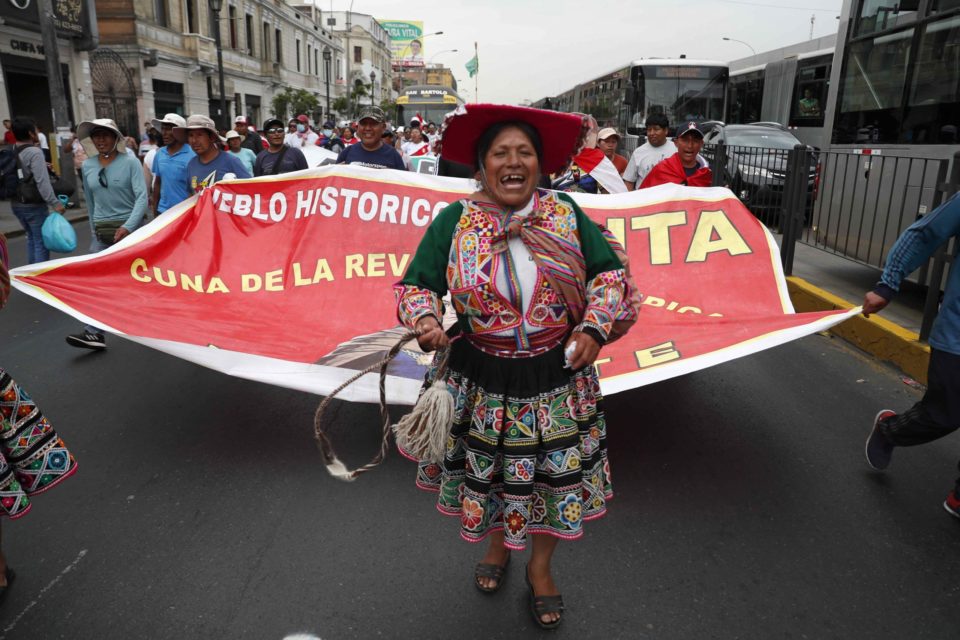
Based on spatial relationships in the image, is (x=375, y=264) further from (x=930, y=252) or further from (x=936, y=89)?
(x=936, y=89)

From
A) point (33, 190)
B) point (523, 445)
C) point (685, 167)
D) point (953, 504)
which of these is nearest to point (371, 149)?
point (685, 167)

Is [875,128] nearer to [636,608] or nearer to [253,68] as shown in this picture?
[636,608]

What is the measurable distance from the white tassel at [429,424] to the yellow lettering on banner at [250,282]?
304 centimetres

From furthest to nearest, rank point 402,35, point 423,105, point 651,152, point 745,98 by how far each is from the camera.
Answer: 1. point 402,35
2. point 423,105
3. point 745,98
4. point 651,152

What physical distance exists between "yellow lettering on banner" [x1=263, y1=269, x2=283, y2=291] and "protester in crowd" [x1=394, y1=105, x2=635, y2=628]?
111 inches

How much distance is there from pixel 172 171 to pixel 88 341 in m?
1.73

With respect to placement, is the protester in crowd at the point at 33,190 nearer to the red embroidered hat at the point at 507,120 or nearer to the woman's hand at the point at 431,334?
the red embroidered hat at the point at 507,120

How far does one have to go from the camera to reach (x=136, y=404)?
4848 mm

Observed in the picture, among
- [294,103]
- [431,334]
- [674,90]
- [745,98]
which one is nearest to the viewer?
[431,334]

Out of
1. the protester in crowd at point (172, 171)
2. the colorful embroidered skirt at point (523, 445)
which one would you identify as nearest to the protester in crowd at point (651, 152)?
the protester in crowd at point (172, 171)

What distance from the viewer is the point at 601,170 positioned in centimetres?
669

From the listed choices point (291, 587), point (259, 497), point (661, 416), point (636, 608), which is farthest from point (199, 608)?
point (661, 416)

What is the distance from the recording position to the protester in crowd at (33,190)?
7.48 m

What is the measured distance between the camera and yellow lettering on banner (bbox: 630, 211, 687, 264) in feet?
16.7
